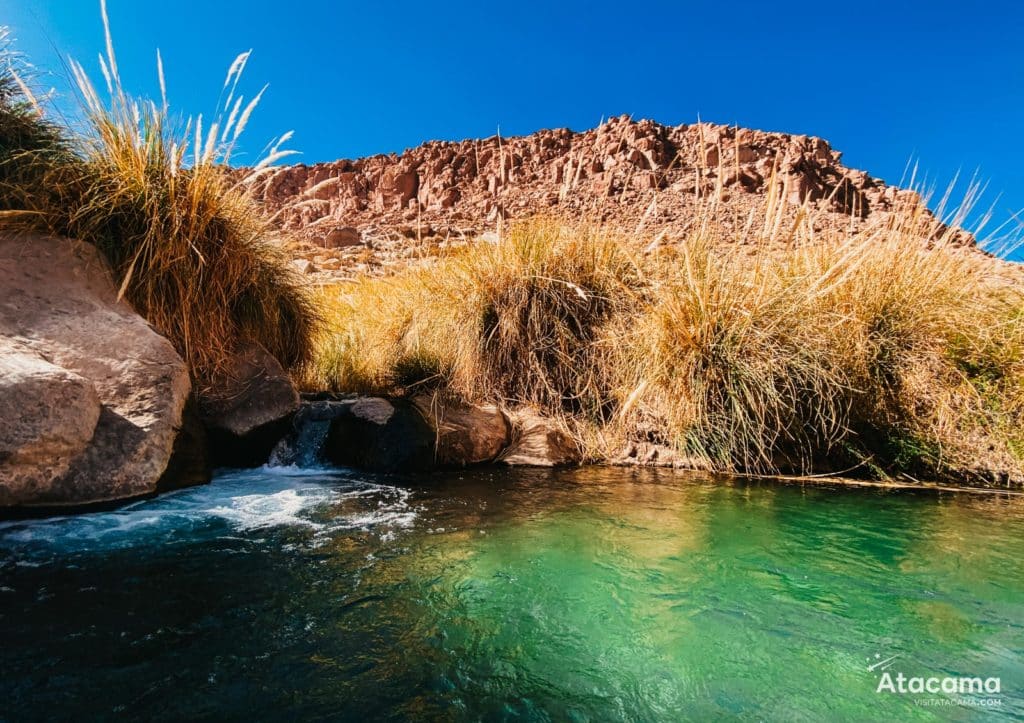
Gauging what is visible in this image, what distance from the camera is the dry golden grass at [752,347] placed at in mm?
3312

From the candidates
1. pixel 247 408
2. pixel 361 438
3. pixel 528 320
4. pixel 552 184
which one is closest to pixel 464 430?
pixel 361 438

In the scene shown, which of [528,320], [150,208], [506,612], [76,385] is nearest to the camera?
[506,612]

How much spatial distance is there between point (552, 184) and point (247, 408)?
37754 millimetres

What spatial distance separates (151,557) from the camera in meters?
1.86

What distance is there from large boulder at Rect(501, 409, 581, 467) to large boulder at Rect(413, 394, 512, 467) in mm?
91

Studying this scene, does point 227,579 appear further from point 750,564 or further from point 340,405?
point 340,405

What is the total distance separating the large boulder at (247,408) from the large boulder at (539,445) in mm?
1527

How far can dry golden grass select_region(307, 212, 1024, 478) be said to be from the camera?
10.9 ft

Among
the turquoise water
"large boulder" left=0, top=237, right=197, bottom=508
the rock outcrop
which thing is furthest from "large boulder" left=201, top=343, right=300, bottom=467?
the turquoise water

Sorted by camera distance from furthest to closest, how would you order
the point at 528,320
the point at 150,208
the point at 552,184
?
the point at 552,184
the point at 528,320
the point at 150,208

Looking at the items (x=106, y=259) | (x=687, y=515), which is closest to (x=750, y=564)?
(x=687, y=515)

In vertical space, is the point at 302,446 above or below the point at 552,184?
below

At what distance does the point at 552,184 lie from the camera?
127 feet

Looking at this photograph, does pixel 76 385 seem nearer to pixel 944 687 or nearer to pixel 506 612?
pixel 506 612
